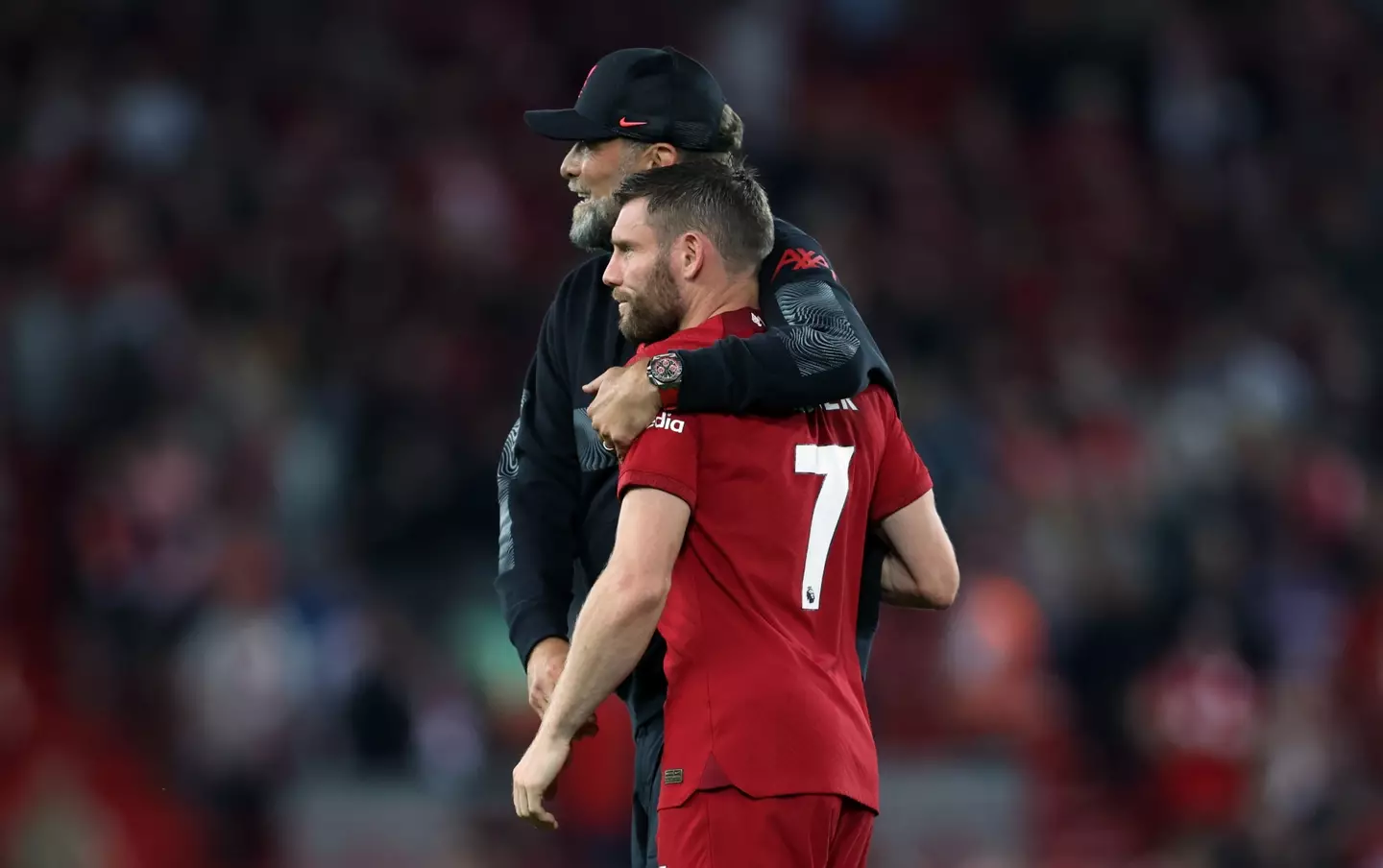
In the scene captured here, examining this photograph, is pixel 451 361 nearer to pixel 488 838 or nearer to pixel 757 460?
pixel 488 838

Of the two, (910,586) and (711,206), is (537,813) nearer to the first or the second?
(910,586)

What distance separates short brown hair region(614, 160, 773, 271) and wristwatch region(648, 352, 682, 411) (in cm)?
26

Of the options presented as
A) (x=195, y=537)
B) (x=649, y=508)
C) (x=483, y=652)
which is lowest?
(x=483, y=652)

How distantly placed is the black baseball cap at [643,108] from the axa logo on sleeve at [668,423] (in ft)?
2.24

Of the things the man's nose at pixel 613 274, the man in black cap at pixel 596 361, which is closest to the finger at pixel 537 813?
the man in black cap at pixel 596 361

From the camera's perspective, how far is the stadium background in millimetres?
7523

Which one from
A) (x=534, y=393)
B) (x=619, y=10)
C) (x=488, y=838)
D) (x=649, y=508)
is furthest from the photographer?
(x=619, y=10)

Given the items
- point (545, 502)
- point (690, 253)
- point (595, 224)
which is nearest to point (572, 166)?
point (595, 224)

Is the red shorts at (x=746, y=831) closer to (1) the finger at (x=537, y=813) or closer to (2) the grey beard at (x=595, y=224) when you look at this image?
(1) the finger at (x=537, y=813)

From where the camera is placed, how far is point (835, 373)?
300 cm

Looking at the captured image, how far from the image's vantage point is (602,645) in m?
2.85

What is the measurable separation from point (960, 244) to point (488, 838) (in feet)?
17.2

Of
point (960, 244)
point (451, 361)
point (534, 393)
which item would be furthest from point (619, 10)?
point (534, 393)

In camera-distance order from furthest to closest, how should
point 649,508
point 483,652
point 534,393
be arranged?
point 483,652 < point 534,393 < point 649,508
